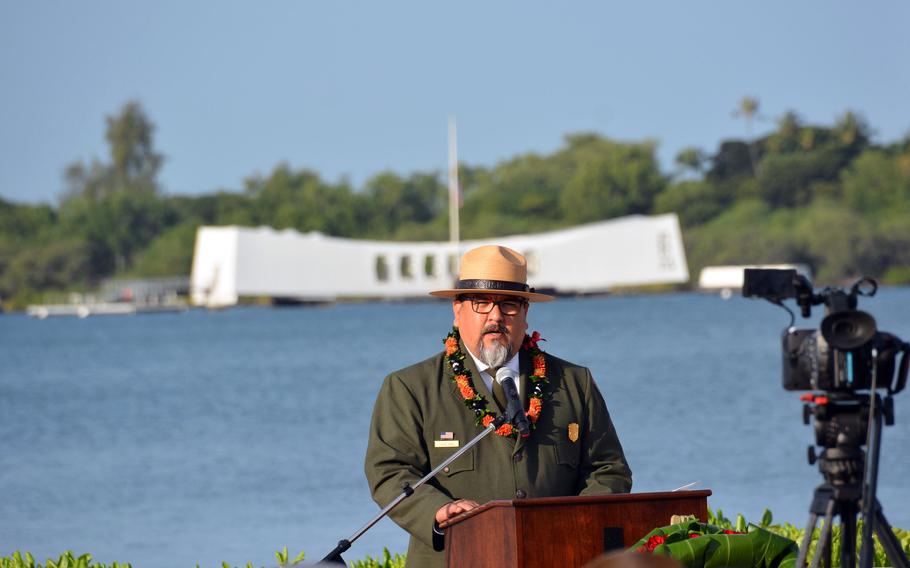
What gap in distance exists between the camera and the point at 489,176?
120312 mm

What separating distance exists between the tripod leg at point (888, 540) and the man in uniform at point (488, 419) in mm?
1034

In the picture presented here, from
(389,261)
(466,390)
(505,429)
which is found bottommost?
(505,429)

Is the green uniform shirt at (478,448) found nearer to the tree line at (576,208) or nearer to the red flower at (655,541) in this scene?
the red flower at (655,541)

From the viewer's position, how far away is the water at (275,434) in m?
15.7

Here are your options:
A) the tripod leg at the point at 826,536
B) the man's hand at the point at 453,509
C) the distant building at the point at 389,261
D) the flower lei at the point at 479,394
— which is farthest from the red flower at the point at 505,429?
the distant building at the point at 389,261

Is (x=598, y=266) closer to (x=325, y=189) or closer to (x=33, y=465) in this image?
(x=325, y=189)

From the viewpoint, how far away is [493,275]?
556 cm

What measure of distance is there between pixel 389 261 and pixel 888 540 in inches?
3593

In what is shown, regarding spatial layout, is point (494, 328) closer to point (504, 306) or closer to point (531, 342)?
→ point (504, 306)

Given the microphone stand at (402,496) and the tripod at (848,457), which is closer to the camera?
the tripod at (848,457)

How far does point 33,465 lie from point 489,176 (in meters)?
97.6

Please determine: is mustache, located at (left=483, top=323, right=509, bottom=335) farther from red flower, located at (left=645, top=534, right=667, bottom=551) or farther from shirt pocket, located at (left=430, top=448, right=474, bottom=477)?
red flower, located at (left=645, top=534, right=667, bottom=551)

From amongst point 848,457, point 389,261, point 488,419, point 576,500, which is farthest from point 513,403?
point 389,261

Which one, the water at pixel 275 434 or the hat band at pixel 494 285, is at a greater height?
the hat band at pixel 494 285
